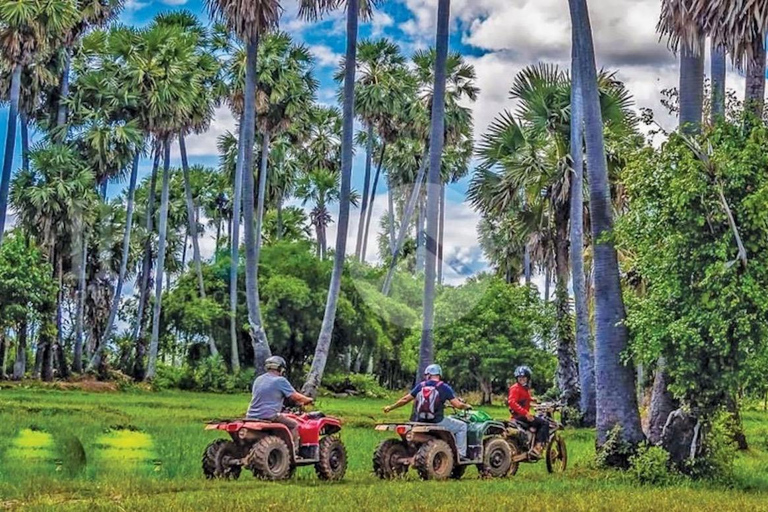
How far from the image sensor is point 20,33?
41188 mm

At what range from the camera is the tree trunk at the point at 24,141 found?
165 feet

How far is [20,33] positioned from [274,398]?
3095cm

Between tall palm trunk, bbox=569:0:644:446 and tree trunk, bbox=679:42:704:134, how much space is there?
1.44 metres

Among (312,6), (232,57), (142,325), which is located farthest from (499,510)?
(142,325)

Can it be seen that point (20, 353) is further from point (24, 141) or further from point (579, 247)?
point (579, 247)

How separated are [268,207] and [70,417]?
41201mm

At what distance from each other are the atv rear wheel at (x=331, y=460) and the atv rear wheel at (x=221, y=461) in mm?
1148

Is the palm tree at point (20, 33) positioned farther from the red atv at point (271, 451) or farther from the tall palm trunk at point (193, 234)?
the red atv at point (271, 451)

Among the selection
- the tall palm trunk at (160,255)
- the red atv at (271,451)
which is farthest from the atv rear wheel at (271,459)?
the tall palm trunk at (160,255)

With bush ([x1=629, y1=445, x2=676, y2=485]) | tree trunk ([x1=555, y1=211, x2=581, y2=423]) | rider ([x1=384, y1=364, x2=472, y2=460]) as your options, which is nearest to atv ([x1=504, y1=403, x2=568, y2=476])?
rider ([x1=384, y1=364, x2=472, y2=460])

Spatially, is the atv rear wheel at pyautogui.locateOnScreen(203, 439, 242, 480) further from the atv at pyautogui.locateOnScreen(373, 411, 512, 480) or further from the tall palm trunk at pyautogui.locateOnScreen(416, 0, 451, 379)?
the tall palm trunk at pyautogui.locateOnScreen(416, 0, 451, 379)

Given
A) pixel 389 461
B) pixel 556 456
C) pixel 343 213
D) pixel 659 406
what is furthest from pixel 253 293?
pixel 389 461

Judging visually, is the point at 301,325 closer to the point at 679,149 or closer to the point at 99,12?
the point at 99,12

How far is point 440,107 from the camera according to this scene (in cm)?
3231
